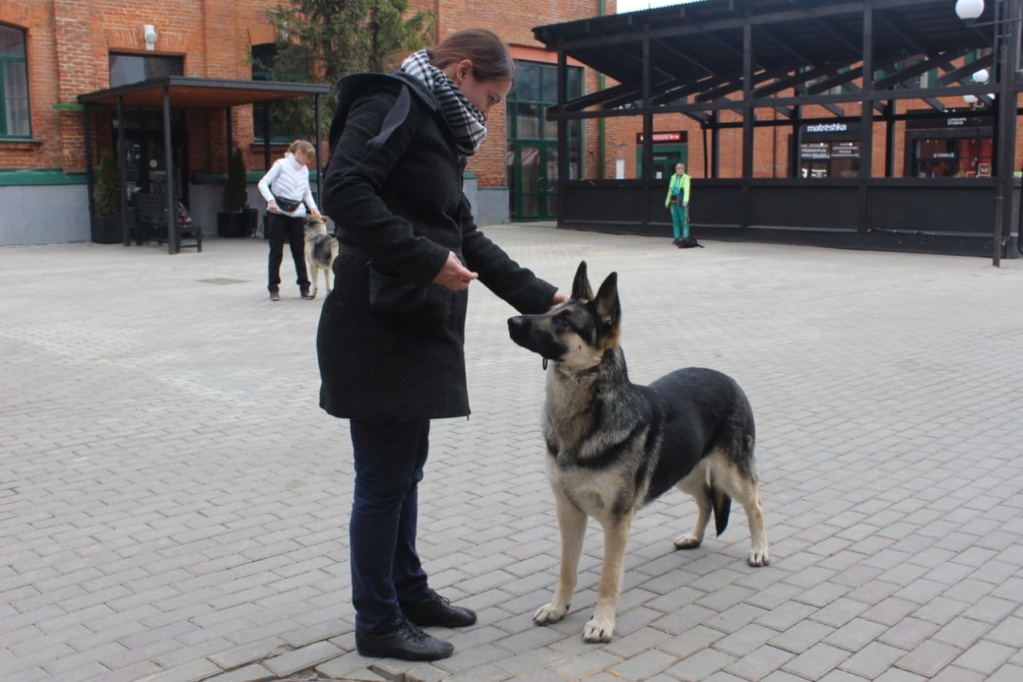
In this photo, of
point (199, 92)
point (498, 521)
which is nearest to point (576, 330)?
point (498, 521)

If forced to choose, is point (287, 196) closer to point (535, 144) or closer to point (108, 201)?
point (108, 201)

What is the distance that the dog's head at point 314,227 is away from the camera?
1316 centimetres

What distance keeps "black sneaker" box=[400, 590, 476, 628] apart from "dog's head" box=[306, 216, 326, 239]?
9921 millimetres

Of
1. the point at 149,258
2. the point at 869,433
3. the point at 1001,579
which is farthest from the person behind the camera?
the point at 149,258

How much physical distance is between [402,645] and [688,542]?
1658mm

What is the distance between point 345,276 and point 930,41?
73.3 feet

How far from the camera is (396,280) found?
10.3 feet

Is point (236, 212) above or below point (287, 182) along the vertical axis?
below

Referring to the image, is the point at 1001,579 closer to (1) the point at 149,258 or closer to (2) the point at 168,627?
(2) the point at 168,627

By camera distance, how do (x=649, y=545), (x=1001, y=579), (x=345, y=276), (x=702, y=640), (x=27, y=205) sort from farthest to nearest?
(x=27, y=205) < (x=649, y=545) < (x=1001, y=579) < (x=702, y=640) < (x=345, y=276)

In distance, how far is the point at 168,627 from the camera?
12.3 feet

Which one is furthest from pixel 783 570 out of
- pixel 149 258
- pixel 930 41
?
pixel 930 41

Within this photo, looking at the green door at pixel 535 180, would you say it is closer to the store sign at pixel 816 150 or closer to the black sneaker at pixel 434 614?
the store sign at pixel 816 150

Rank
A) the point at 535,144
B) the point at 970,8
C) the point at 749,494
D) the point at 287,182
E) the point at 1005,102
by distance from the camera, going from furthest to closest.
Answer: the point at 535,144, the point at 1005,102, the point at 970,8, the point at 287,182, the point at 749,494
